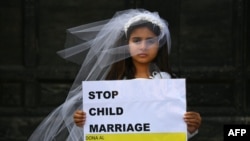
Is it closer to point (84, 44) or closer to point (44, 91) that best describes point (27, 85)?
point (44, 91)

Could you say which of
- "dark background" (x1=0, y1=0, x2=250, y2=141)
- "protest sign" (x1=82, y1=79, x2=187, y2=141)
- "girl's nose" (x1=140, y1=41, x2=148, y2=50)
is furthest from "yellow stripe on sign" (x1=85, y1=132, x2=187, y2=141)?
"dark background" (x1=0, y1=0, x2=250, y2=141)

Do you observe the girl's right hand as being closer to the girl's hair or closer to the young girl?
the young girl

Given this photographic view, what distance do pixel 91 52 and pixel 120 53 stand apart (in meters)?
0.19

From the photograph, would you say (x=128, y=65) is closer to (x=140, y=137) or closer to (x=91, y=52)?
(x=91, y=52)

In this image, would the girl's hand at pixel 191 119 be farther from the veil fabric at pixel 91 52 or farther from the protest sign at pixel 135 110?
the veil fabric at pixel 91 52

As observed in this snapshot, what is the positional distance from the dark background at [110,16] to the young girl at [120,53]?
2.72 m

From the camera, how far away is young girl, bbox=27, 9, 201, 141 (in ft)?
9.79

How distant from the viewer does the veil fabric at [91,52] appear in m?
3.06

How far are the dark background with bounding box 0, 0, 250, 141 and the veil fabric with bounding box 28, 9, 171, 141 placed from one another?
2.59 metres

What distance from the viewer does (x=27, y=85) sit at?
6.01 m

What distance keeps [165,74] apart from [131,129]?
1.24ft

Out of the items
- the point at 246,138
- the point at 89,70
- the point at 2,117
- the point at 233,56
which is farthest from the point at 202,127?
the point at 89,70

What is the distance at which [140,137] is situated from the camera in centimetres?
287

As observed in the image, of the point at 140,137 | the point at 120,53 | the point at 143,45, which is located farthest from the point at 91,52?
the point at 140,137
